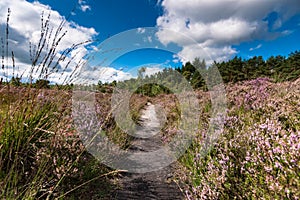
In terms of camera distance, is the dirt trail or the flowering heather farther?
the dirt trail

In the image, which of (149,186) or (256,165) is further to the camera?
(149,186)

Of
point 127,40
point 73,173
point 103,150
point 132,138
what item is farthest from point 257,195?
point 132,138

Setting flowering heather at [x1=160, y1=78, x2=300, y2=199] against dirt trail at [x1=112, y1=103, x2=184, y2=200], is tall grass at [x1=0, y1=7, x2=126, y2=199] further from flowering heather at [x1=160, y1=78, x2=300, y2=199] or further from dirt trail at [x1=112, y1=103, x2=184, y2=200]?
flowering heather at [x1=160, y1=78, x2=300, y2=199]

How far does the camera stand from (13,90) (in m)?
2.87

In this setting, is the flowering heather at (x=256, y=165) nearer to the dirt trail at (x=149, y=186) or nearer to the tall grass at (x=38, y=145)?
the dirt trail at (x=149, y=186)

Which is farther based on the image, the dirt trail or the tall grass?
the dirt trail

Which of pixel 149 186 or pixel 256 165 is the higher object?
pixel 256 165

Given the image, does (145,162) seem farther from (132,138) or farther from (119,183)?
(132,138)

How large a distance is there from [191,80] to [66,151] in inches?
237

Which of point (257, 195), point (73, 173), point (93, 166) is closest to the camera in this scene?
point (257, 195)

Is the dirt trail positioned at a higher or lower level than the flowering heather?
lower

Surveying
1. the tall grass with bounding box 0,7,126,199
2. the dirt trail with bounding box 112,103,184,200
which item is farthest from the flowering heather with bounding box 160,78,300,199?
the tall grass with bounding box 0,7,126,199

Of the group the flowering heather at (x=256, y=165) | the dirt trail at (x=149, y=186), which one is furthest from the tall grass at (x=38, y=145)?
the flowering heather at (x=256, y=165)

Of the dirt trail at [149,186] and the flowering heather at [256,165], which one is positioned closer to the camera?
the flowering heather at [256,165]
